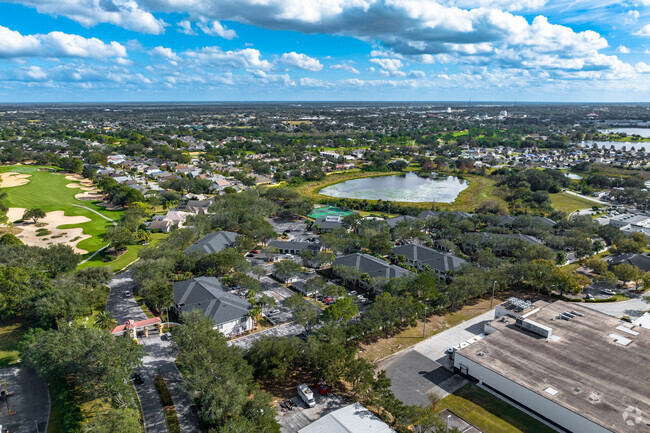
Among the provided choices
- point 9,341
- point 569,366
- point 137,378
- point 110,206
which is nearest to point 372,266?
point 569,366

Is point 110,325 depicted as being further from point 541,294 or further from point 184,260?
point 541,294

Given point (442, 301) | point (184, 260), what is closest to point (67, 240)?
point (184, 260)

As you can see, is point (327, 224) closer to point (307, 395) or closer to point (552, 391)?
point (307, 395)

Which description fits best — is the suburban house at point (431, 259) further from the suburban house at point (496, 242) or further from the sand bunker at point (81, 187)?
the sand bunker at point (81, 187)

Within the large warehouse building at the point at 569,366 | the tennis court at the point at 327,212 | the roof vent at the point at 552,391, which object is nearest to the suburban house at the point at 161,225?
the tennis court at the point at 327,212

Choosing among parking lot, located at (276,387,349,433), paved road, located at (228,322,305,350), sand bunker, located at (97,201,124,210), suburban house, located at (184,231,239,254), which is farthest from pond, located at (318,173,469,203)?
parking lot, located at (276,387,349,433)

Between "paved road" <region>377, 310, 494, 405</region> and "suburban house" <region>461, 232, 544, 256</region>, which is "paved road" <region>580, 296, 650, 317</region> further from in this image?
"paved road" <region>377, 310, 494, 405</region>
